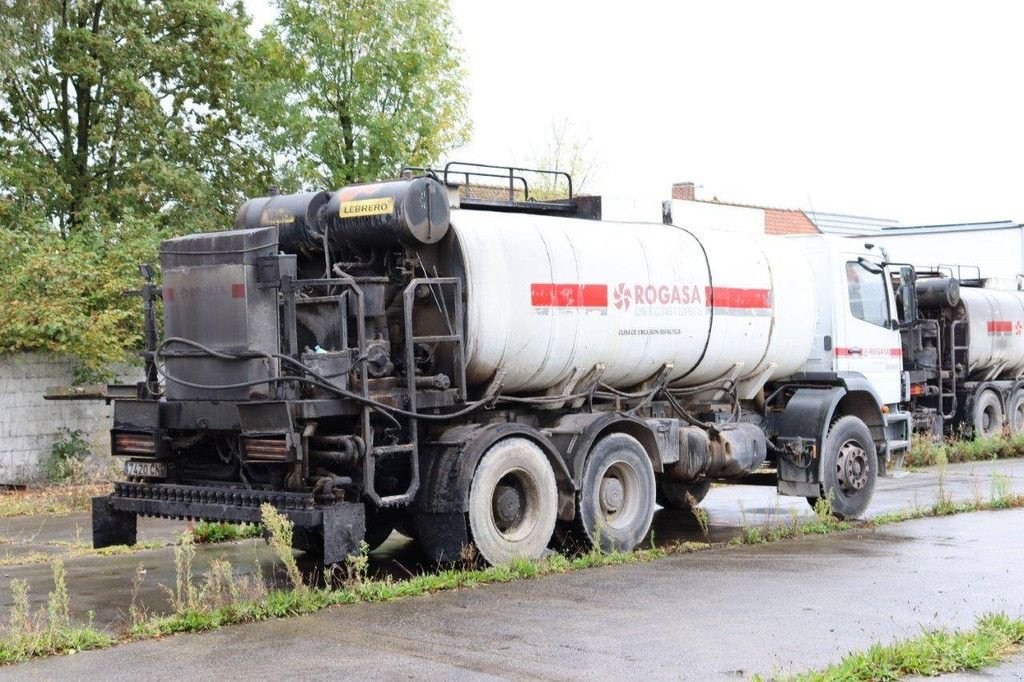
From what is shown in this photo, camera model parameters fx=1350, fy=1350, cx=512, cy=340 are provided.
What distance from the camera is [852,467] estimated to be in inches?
583

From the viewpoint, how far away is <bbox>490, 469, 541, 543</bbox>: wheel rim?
11398 millimetres

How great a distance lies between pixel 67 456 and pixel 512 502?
363 inches

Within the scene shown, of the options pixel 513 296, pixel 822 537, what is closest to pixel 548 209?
pixel 513 296

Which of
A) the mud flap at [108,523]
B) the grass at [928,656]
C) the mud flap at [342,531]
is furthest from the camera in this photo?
the mud flap at [108,523]

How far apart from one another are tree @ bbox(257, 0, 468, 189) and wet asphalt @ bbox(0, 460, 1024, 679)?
10876mm

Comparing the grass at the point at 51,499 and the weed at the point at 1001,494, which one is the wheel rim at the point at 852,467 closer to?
the weed at the point at 1001,494

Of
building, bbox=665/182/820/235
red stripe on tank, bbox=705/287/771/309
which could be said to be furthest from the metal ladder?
building, bbox=665/182/820/235

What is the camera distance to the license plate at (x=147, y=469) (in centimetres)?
1134

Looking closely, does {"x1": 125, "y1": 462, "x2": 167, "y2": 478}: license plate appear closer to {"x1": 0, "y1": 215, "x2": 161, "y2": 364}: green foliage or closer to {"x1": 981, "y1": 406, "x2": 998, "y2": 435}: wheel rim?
{"x1": 0, "y1": 215, "x2": 161, "y2": 364}: green foliage

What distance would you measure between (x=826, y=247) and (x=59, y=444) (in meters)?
10.5

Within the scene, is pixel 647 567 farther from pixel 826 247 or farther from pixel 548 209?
pixel 826 247

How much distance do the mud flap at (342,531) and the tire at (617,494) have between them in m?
2.53

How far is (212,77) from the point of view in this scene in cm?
2364

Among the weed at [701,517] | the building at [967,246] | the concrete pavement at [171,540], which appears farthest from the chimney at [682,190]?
the weed at [701,517]
